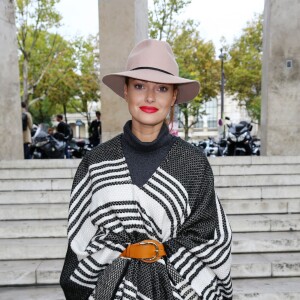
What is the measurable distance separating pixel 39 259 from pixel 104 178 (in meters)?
2.92

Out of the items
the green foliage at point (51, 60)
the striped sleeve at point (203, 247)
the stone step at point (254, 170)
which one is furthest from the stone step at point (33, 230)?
the green foliage at point (51, 60)

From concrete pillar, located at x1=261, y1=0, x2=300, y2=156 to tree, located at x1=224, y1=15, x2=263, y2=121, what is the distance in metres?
18.7

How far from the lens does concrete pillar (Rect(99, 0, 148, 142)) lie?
25.5 ft

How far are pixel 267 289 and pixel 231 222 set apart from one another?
1148mm

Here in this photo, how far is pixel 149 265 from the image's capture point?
5.61 feet

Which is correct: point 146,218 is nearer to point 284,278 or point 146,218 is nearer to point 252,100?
point 284,278

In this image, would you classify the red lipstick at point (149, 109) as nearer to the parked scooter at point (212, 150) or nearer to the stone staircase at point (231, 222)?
the stone staircase at point (231, 222)

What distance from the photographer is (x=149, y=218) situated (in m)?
1.68

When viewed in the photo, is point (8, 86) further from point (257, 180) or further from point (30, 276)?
point (257, 180)

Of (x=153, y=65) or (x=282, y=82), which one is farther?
(x=282, y=82)

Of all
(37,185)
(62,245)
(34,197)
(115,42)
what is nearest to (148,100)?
(62,245)

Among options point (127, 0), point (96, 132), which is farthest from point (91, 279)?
point (96, 132)

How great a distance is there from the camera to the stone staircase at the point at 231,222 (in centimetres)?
378

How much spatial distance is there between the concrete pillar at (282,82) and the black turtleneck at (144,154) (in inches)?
273
